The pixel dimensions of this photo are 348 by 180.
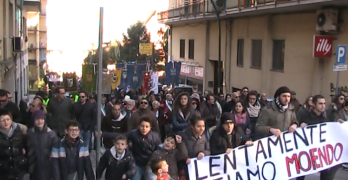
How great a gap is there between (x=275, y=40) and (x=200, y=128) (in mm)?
15640

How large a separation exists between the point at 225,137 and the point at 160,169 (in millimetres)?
1173

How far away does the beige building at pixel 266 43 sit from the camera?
55.8ft

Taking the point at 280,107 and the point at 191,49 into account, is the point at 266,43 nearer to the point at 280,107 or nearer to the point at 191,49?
the point at 191,49

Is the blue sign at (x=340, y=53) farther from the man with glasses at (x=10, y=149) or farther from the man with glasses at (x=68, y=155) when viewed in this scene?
the man with glasses at (x=10, y=149)

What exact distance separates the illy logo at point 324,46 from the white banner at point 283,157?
9630 millimetres

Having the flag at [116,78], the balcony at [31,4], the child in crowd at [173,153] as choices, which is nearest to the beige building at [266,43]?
the flag at [116,78]

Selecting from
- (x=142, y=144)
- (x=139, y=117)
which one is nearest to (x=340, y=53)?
(x=139, y=117)

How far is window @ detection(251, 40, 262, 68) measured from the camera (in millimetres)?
22859

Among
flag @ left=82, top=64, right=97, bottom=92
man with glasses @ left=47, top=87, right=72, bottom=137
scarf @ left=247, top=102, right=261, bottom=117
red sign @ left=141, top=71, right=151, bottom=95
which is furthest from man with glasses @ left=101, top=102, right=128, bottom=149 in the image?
red sign @ left=141, top=71, right=151, bottom=95

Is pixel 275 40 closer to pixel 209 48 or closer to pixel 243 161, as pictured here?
pixel 209 48

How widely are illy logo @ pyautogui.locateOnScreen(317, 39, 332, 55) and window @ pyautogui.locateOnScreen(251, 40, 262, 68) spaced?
6.12 metres

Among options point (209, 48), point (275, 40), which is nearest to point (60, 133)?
point (275, 40)

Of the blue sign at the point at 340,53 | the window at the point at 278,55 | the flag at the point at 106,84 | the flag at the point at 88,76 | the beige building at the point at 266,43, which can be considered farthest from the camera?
the window at the point at 278,55

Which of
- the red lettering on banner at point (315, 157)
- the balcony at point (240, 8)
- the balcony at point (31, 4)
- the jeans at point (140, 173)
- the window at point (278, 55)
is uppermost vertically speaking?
the balcony at point (31, 4)
